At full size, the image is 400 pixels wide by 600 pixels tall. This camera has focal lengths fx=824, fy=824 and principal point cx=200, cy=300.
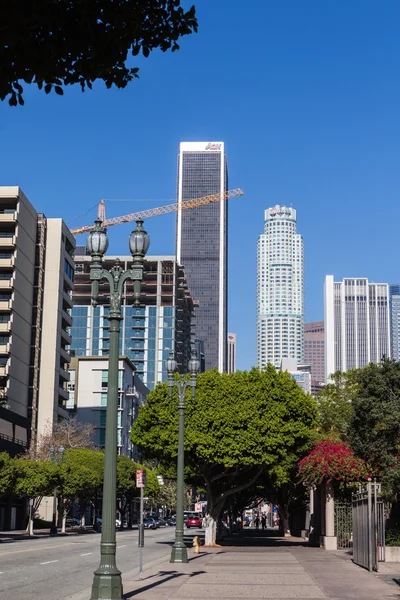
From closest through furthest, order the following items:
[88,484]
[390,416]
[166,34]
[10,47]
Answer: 1. [10,47]
2. [166,34]
3. [390,416]
4. [88,484]

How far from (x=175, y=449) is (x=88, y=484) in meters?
34.0

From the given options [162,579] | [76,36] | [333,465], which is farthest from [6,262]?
[76,36]

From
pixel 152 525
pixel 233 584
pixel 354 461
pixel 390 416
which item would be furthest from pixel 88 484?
pixel 233 584

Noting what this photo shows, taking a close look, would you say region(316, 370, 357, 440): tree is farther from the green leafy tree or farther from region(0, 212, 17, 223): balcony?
region(0, 212, 17, 223): balcony

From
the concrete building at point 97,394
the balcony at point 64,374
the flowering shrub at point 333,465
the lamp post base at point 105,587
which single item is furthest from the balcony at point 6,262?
the lamp post base at point 105,587

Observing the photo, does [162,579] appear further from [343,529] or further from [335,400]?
[335,400]

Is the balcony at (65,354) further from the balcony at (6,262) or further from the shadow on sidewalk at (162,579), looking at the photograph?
the shadow on sidewalk at (162,579)

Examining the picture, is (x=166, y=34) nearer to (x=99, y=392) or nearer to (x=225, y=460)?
(x=225, y=460)

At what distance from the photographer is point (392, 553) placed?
30203 millimetres

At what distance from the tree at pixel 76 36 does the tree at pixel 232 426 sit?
36718 millimetres

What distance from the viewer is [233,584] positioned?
72.3ft

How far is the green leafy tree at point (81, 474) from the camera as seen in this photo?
72.8 meters

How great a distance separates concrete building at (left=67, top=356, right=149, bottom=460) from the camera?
441 ft

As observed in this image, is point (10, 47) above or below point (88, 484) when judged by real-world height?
above
